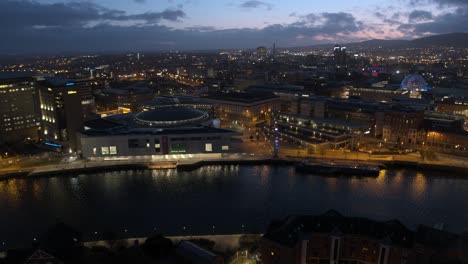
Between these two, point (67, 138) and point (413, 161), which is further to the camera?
point (67, 138)

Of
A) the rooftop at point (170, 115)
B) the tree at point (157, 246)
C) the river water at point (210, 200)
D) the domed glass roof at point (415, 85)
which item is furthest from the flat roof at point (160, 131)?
the domed glass roof at point (415, 85)

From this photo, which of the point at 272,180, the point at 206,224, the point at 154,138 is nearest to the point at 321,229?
the point at 206,224

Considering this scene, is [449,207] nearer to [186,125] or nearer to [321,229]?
[321,229]

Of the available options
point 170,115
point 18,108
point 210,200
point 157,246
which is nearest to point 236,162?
point 210,200

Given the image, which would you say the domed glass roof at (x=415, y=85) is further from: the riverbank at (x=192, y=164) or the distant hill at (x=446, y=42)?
the distant hill at (x=446, y=42)

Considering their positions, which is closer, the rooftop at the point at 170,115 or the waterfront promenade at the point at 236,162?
the waterfront promenade at the point at 236,162

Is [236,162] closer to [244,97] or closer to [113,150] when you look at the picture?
[113,150]
